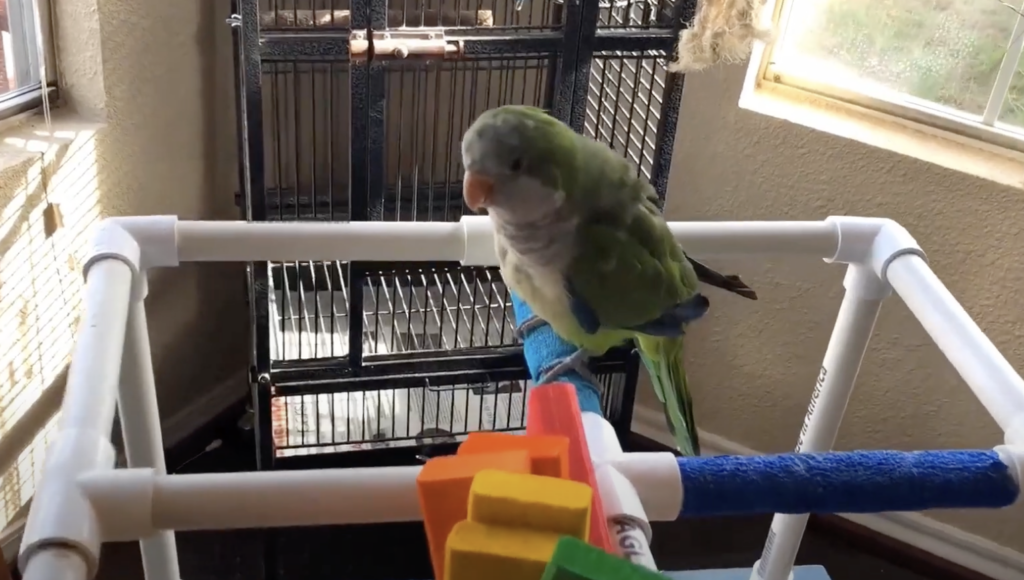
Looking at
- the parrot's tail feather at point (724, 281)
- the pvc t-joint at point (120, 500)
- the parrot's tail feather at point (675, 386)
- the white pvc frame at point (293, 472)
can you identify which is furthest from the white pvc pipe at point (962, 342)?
the pvc t-joint at point (120, 500)

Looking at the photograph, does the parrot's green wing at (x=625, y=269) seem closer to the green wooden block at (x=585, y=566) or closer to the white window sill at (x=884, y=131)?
the green wooden block at (x=585, y=566)

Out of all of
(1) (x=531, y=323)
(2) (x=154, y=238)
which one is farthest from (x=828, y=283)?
(2) (x=154, y=238)

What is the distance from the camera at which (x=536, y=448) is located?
436 mm

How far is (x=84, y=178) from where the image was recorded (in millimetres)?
1221

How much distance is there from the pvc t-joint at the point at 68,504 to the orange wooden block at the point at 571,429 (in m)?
0.24

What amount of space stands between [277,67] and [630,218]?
686 millimetres

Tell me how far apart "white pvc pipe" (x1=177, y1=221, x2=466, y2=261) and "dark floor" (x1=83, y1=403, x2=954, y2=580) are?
2.34ft

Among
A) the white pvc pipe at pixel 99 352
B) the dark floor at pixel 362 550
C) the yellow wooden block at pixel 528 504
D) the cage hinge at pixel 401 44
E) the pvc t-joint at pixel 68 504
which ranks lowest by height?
the dark floor at pixel 362 550

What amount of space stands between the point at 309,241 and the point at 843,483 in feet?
1.52

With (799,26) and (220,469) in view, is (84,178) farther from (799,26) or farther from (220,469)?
(799,26)

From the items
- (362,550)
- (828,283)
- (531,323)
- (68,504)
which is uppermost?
(68,504)

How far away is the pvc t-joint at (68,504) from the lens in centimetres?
47

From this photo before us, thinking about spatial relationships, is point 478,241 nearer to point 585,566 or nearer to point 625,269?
point 625,269

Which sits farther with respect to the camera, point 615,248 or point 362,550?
point 362,550
